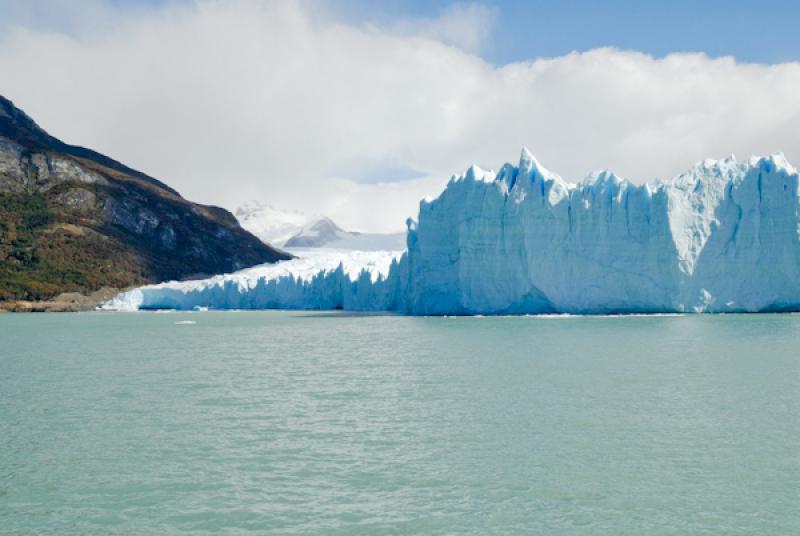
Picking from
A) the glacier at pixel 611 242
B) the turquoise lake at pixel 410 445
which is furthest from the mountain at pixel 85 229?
the turquoise lake at pixel 410 445

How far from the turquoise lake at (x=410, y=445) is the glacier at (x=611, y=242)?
1808 centimetres

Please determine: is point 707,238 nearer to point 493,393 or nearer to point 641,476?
point 493,393

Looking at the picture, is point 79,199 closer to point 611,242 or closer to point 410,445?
point 611,242

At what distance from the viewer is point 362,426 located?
506 inches

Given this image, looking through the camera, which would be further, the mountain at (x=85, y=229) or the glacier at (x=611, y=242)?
the mountain at (x=85, y=229)

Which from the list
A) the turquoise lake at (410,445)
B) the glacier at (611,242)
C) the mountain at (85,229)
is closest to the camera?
the turquoise lake at (410,445)

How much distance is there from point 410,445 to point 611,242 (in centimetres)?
3293

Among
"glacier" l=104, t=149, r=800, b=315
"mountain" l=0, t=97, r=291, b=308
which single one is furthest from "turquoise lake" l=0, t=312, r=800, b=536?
"mountain" l=0, t=97, r=291, b=308

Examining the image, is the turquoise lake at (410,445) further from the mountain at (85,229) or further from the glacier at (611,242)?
the mountain at (85,229)

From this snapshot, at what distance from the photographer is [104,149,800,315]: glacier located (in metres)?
39.7

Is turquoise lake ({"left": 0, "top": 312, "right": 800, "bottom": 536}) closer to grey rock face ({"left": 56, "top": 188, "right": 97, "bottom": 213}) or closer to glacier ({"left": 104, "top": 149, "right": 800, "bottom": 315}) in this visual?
glacier ({"left": 104, "top": 149, "right": 800, "bottom": 315})

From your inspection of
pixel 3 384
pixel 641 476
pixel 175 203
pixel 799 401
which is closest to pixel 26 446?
pixel 3 384

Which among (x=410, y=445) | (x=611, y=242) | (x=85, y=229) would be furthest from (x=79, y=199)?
(x=410, y=445)

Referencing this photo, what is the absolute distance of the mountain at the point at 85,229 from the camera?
9350cm
